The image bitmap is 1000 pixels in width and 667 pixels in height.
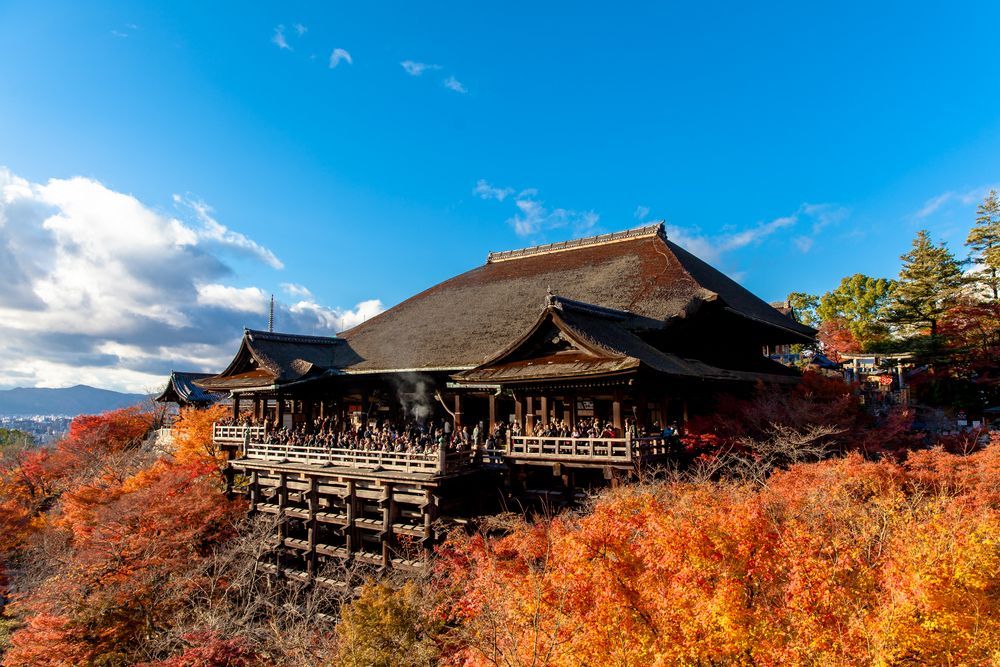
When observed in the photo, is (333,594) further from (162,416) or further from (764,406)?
(162,416)

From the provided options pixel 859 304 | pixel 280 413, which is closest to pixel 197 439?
pixel 280 413

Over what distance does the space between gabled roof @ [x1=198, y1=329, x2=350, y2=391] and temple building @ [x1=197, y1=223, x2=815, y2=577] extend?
9 cm

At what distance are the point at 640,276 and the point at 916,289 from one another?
17715 millimetres

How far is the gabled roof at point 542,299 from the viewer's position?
71.4 feet

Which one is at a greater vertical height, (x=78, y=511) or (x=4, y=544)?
(x=78, y=511)

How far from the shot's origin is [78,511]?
23000 mm

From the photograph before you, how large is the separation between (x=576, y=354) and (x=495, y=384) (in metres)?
2.65

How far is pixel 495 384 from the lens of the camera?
57.1ft

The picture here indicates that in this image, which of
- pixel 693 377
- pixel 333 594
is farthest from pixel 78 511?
pixel 693 377

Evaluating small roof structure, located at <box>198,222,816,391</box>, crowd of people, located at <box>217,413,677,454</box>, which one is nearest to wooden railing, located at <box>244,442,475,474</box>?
crowd of people, located at <box>217,413,677,454</box>

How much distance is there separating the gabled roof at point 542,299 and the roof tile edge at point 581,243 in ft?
0.18

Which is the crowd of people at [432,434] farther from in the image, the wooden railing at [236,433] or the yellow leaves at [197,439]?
the yellow leaves at [197,439]

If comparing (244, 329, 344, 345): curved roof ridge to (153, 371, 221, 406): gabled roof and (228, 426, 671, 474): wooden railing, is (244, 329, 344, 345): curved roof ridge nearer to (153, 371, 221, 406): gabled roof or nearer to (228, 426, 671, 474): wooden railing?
(228, 426, 671, 474): wooden railing

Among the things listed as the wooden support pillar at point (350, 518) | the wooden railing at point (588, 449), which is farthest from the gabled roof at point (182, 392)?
the wooden railing at point (588, 449)
